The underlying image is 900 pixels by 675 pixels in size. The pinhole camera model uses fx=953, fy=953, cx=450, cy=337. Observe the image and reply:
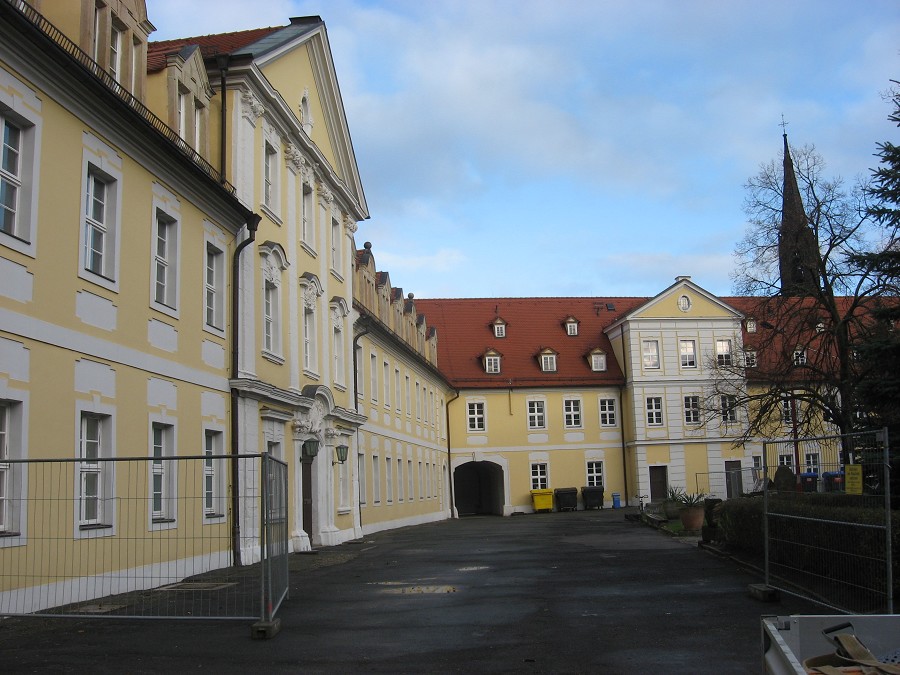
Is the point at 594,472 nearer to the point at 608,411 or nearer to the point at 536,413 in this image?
the point at 608,411

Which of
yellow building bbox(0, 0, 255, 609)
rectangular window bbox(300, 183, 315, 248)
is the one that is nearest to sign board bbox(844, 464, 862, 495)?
yellow building bbox(0, 0, 255, 609)

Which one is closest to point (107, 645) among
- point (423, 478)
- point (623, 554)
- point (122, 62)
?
point (122, 62)

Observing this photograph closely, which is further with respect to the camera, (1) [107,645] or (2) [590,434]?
(2) [590,434]

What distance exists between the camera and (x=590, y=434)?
182 feet

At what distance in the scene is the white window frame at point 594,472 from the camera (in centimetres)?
5491

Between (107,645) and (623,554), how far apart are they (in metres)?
13.4

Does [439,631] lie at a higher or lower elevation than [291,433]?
lower

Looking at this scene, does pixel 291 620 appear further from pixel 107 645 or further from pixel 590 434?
pixel 590 434

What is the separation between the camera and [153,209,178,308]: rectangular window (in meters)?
16.8

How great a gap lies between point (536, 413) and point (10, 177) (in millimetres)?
45164

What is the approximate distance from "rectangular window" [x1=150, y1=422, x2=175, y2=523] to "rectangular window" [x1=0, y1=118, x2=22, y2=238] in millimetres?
3569

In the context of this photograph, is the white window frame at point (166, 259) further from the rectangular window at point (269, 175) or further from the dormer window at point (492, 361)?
the dormer window at point (492, 361)

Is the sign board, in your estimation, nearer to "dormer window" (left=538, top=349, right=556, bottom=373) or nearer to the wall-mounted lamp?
the wall-mounted lamp

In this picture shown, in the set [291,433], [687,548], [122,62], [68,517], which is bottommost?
[687,548]
